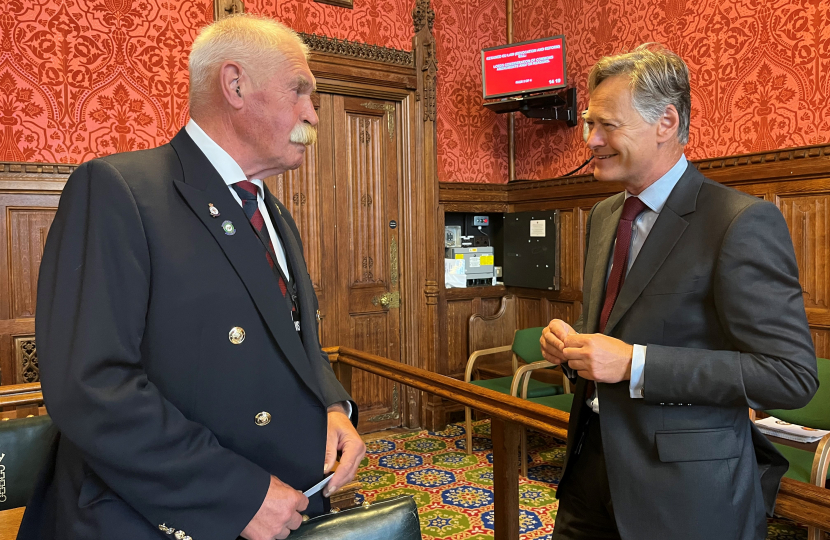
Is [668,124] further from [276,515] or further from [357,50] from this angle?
[357,50]

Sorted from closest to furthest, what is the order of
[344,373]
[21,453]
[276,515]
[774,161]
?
[276,515]
[21,453]
[344,373]
[774,161]

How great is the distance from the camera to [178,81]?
4.48 m

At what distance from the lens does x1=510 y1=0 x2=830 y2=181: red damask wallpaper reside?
386 centimetres

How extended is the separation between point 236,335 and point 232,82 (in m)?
0.54

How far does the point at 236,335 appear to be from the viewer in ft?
3.90

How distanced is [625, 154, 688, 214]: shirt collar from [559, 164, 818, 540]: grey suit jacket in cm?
3

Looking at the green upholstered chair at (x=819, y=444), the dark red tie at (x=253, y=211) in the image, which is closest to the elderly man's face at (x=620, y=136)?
the dark red tie at (x=253, y=211)

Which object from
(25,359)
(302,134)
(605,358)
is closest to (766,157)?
(605,358)

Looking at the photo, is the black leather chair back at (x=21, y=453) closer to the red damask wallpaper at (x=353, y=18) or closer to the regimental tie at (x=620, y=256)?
the regimental tie at (x=620, y=256)

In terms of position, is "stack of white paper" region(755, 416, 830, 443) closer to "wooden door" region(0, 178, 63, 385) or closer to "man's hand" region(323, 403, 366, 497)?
"man's hand" region(323, 403, 366, 497)

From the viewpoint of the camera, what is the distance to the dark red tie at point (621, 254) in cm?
160

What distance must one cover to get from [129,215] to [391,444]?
4300 millimetres

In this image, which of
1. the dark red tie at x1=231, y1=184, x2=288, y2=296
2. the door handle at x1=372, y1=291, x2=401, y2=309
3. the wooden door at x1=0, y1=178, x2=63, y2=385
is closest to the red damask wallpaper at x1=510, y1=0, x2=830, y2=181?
the door handle at x1=372, y1=291, x2=401, y2=309

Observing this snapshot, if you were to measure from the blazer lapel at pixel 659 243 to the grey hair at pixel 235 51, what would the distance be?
930 millimetres
